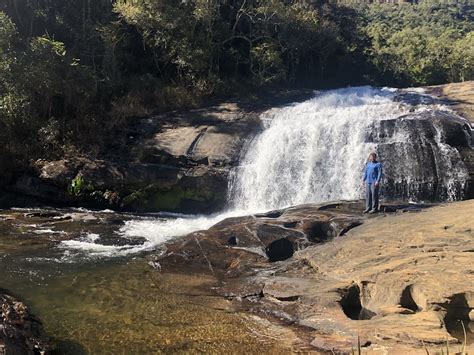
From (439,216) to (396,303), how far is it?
363cm

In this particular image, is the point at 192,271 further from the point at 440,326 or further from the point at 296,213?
the point at 440,326

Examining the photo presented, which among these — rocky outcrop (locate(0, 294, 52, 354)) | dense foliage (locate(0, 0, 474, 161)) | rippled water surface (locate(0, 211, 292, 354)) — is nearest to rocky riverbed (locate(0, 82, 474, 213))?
dense foliage (locate(0, 0, 474, 161))

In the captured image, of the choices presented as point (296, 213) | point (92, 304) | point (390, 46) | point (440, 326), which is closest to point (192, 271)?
point (92, 304)

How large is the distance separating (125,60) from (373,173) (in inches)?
714

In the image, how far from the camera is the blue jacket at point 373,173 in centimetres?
1266

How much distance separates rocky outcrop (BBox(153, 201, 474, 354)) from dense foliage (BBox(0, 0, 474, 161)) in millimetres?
11103

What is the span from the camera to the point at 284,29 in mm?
28500

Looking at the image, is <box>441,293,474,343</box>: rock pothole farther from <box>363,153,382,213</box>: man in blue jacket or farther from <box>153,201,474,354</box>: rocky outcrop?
<box>363,153,382,213</box>: man in blue jacket

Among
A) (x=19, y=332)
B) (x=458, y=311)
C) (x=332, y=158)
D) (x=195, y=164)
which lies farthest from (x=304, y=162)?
(x=19, y=332)

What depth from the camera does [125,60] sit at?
26188 mm

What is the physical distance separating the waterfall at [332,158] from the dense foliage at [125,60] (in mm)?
6491

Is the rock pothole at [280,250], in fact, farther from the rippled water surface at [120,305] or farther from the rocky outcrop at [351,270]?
the rippled water surface at [120,305]

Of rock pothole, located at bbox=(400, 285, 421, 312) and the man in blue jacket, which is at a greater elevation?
the man in blue jacket

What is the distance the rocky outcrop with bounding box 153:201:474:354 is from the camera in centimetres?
707
